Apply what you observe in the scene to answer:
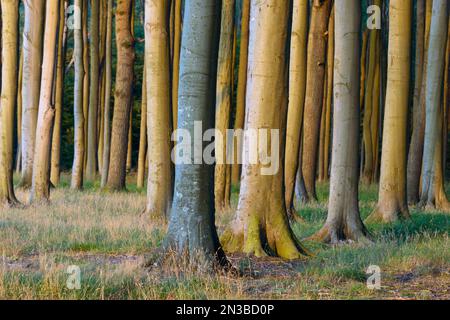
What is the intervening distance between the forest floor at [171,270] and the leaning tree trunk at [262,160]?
0.49 m

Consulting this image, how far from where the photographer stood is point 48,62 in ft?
55.6

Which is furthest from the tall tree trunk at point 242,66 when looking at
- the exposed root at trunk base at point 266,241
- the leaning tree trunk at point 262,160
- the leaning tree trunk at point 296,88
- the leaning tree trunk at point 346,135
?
the exposed root at trunk base at point 266,241

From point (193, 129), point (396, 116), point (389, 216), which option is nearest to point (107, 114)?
point (389, 216)

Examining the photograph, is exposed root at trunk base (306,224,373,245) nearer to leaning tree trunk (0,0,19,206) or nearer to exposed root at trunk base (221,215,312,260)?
exposed root at trunk base (221,215,312,260)

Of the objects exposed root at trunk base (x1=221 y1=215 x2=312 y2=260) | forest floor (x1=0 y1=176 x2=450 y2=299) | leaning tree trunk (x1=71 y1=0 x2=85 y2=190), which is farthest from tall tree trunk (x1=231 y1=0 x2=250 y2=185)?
exposed root at trunk base (x1=221 y1=215 x2=312 y2=260)

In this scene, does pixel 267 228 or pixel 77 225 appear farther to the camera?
pixel 77 225

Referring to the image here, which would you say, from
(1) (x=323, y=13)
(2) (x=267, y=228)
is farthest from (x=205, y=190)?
(1) (x=323, y=13)

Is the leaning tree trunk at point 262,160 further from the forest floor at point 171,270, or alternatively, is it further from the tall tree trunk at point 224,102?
the tall tree trunk at point 224,102

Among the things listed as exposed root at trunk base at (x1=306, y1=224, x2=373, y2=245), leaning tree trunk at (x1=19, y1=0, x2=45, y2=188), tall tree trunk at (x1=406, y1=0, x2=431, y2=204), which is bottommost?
exposed root at trunk base at (x1=306, y1=224, x2=373, y2=245)

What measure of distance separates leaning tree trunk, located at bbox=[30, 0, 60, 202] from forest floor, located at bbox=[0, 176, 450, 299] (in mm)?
1773

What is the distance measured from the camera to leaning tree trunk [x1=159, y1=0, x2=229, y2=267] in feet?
29.7
